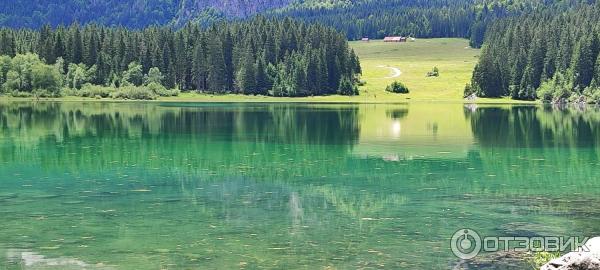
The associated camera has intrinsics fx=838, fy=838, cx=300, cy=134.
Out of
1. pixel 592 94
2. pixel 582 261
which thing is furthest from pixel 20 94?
pixel 582 261

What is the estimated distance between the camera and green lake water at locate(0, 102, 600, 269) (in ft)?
91.2

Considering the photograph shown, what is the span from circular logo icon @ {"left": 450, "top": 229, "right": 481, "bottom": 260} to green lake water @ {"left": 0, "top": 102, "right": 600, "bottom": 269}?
387mm

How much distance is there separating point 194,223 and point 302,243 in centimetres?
558

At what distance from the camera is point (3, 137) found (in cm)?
7494

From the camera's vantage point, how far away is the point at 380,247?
28672 millimetres

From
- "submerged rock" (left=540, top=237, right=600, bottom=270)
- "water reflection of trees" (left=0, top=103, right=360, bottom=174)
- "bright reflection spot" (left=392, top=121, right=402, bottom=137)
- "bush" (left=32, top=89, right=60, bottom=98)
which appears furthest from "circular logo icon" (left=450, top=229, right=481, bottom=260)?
"bush" (left=32, top=89, right=60, bottom=98)

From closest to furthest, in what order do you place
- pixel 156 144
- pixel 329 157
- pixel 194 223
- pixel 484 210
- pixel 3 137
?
pixel 194 223, pixel 484 210, pixel 329 157, pixel 156 144, pixel 3 137

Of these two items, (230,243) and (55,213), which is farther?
(55,213)

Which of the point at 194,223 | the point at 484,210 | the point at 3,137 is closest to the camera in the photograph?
the point at 194,223

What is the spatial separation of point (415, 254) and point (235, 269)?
6199mm

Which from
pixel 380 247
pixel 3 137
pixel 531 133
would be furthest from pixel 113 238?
pixel 531 133

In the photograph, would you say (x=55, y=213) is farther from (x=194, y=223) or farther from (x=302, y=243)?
(x=302, y=243)

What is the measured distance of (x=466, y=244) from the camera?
29703mm

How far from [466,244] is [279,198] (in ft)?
39.3
